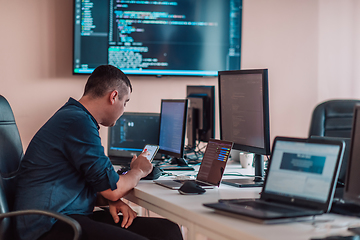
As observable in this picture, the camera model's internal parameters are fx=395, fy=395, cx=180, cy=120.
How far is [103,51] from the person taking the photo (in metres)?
3.33

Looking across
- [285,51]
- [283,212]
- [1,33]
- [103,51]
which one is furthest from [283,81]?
[283,212]

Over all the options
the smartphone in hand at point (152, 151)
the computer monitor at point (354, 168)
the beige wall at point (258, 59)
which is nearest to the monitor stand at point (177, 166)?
the smartphone in hand at point (152, 151)

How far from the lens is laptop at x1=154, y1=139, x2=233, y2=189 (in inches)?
66.9

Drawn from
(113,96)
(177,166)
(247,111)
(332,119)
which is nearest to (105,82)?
(113,96)

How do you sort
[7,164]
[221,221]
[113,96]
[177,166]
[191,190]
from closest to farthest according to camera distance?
[221,221] → [191,190] → [7,164] → [113,96] → [177,166]

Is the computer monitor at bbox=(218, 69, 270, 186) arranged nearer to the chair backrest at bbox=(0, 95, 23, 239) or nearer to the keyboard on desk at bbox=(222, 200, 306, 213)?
the keyboard on desk at bbox=(222, 200, 306, 213)

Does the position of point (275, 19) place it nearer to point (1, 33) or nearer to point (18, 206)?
point (1, 33)

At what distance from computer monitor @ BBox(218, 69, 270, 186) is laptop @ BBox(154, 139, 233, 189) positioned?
15cm

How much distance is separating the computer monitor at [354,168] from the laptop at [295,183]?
1.5 inches

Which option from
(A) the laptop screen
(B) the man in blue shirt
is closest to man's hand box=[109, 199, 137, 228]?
(B) the man in blue shirt

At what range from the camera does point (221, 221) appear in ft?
3.71

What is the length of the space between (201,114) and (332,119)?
910 mm

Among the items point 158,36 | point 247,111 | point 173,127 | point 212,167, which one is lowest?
point 212,167

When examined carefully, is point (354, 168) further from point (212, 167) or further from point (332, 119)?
point (332, 119)
